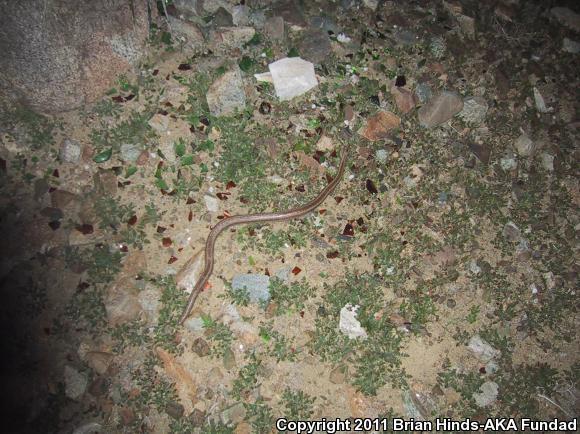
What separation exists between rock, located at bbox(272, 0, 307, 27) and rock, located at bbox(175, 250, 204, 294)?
422 centimetres

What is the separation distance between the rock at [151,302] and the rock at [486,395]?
4.04 m

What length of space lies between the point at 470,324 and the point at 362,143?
2941 mm

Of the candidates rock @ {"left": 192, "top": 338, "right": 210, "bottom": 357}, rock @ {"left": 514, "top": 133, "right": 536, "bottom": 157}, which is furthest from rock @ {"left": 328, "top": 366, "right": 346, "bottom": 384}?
rock @ {"left": 514, "top": 133, "right": 536, "bottom": 157}

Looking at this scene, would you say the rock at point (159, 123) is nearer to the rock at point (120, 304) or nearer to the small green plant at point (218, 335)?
the rock at point (120, 304)

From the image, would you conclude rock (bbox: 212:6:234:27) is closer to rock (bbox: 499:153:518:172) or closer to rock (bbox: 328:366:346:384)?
rock (bbox: 499:153:518:172)

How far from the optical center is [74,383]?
4.21 metres

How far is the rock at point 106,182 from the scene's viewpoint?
16.4 ft

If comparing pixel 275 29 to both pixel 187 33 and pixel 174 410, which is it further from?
pixel 174 410

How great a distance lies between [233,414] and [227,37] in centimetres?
541

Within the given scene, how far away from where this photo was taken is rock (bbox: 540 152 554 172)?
19.6 feet

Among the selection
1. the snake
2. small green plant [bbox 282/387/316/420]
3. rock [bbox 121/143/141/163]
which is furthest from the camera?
rock [bbox 121/143/141/163]

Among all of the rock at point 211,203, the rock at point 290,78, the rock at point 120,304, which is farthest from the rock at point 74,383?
the rock at point 290,78

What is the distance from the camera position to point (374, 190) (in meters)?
5.40

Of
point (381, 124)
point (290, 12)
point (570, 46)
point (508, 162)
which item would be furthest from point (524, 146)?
point (290, 12)
